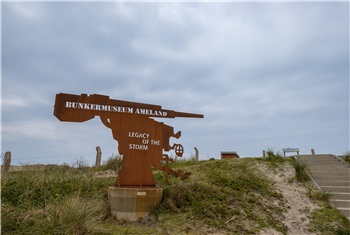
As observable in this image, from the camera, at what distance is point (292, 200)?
8.36 m

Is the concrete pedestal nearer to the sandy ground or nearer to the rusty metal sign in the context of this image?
the rusty metal sign

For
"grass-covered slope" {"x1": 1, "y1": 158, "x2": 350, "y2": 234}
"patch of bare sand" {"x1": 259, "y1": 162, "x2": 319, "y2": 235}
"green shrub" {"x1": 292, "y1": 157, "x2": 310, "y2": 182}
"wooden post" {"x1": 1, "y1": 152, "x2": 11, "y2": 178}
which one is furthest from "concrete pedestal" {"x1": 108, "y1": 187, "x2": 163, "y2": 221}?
"wooden post" {"x1": 1, "y1": 152, "x2": 11, "y2": 178}

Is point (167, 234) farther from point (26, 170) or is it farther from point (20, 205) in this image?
point (26, 170)

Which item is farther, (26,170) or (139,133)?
(26,170)

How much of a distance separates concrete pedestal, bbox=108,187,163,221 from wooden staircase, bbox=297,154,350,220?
5.27 m

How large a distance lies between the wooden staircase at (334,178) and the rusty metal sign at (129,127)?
5.13m

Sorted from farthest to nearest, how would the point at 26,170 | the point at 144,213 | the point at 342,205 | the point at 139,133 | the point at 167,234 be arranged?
the point at 26,170 → the point at 342,205 → the point at 139,133 → the point at 144,213 → the point at 167,234

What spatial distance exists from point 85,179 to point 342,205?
283 inches

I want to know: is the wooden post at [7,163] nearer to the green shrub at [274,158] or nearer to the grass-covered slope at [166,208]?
the grass-covered slope at [166,208]

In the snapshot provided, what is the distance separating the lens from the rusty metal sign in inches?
262

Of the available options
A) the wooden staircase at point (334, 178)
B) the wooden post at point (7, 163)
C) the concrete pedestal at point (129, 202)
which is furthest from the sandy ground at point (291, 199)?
the wooden post at point (7, 163)

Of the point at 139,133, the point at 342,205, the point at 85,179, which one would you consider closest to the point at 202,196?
the point at 139,133

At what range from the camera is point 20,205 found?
6727mm

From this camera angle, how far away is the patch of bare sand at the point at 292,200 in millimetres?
6879
